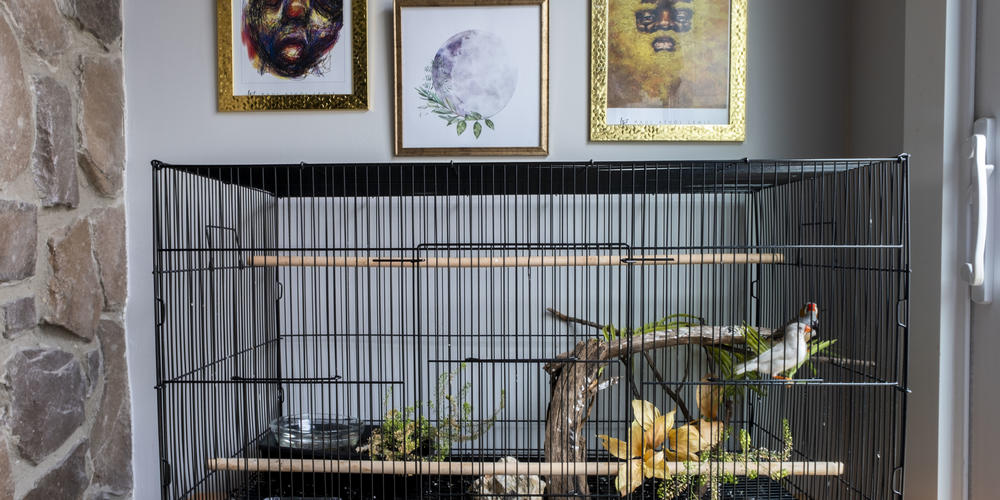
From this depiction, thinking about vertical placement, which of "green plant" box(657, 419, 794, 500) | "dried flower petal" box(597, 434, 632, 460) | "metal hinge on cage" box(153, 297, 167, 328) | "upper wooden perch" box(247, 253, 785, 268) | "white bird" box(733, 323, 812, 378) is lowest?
"green plant" box(657, 419, 794, 500)

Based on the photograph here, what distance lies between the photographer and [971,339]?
1.32 meters

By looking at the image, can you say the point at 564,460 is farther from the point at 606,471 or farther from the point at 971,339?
the point at 971,339

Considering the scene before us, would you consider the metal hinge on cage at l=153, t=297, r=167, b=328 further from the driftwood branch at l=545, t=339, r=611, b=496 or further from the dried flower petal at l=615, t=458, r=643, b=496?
the dried flower petal at l=615, t=458, r=643, b=496

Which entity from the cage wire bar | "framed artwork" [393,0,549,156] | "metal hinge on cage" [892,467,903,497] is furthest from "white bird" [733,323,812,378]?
"framed artwork" [393,0,549,156]

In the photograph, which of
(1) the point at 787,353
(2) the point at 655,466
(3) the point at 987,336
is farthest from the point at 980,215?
(2) the point at 655,466

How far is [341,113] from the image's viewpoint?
1845 mm

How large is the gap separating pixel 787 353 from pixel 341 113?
1413mm

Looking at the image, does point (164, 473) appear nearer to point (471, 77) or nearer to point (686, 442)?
point (686, 442)

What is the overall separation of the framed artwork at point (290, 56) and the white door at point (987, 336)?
1555 mm

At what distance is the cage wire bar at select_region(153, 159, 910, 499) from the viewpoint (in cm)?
138

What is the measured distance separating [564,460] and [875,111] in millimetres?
1289

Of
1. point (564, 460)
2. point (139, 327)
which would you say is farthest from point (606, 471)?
point (139, 327)

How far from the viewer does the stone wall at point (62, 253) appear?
1320 millimetres

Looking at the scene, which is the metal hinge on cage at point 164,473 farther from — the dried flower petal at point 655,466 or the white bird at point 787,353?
the white bird at point 787,353
